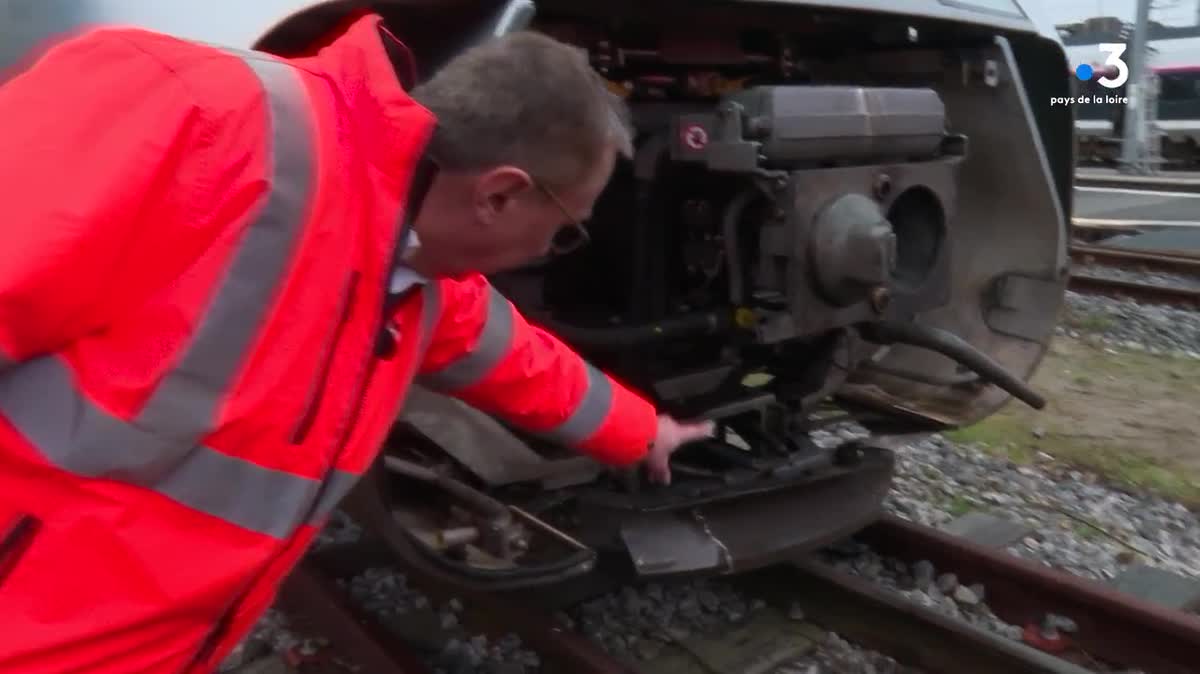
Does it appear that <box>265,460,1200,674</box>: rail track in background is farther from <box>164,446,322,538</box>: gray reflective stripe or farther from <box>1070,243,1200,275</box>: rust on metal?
<box>1070,243,1200,275</box>: rust on metal

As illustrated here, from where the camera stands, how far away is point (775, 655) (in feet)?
10.8

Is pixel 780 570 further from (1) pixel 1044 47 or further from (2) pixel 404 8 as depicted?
(2) pixel 404 8

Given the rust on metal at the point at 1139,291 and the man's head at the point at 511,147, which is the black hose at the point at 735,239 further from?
the rust on metal at the point at 1139,291

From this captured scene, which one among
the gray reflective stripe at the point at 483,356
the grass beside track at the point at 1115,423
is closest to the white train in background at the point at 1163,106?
the grass beside track at the point at 1115,423

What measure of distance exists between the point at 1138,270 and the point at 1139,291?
1331mm

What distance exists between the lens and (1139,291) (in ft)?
27.3

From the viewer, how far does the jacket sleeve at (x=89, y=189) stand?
55.0 inches

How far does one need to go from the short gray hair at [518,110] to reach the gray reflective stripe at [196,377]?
0.21m

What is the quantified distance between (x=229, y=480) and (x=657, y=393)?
1.86 metres

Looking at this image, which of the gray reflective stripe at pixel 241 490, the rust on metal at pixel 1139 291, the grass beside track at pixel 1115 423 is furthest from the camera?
the rust on metal at pixel 1139 291

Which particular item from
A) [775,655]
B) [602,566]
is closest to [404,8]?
[602,566]

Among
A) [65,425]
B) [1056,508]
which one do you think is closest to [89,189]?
[65,425]

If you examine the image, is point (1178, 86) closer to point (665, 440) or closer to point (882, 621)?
point (882, 621)

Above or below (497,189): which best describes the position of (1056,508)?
below
